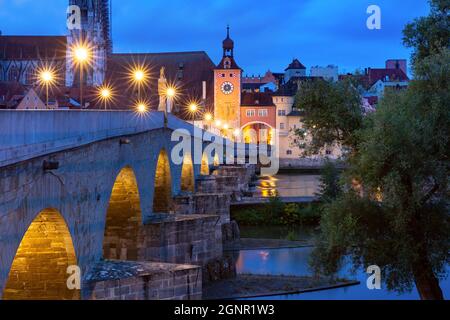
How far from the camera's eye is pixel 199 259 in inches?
1163

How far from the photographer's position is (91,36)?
109375 millimetres

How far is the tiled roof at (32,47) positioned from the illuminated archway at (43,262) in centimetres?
10447

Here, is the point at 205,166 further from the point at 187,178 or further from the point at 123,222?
the point at 123,222

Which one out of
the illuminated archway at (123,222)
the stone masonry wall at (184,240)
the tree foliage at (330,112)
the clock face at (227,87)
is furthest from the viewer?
the clock face at (227,87)

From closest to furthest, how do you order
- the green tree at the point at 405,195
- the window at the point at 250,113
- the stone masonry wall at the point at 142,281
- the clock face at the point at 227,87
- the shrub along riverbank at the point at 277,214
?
the green tree at the point at 405,195 < the stone masonry wall at the point at 142,281 < the shrub along riverbank at the point at 277,214 < the clock face at the point at 227,87 < the window at the point at 250,113

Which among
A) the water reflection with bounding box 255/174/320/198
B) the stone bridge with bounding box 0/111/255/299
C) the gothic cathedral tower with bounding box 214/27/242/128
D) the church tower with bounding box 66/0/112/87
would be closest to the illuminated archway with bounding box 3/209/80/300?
the stone bridge with bounding box 0/111/255/299

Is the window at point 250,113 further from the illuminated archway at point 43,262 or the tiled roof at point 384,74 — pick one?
the illuminated archway at point 43,262

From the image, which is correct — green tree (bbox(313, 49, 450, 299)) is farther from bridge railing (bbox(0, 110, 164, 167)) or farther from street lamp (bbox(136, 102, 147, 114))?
street lamp (bbox(136, 102, 147, 114))

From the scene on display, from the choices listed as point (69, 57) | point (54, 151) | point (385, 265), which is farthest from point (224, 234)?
point (69, 57)

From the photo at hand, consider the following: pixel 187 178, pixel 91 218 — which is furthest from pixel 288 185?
pixel 91 218

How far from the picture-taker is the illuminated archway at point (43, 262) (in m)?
15.4

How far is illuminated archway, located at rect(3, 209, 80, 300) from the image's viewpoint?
50.6 ft

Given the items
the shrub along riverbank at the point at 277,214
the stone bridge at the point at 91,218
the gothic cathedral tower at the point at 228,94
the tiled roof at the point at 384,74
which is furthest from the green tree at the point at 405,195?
the tiled roof at the point at 384,74

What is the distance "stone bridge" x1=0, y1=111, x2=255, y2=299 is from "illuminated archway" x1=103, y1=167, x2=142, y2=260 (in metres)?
0.04
